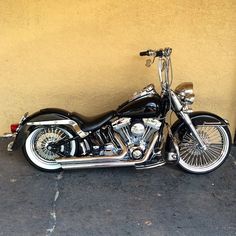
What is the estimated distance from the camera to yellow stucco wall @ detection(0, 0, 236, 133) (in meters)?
2.76

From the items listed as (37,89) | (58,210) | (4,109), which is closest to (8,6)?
(37,89)

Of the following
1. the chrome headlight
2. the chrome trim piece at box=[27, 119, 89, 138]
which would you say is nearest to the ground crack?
the chrome trim piece at box=[27, 119, 89, 138]

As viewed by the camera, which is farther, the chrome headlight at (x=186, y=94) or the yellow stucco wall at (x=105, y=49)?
the yellow stucco wall at (x=105, y=49)

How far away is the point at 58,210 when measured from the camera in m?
2.23

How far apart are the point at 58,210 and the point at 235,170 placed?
1.62m

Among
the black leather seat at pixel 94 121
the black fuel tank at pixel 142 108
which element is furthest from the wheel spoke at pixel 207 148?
the black leather seat at pixel 94 121

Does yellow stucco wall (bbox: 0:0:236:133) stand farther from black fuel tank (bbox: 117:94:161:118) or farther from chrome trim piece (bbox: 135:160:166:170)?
chrome trim piece (bbox: 135:160:166:170)

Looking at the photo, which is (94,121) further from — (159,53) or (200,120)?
(200,120)

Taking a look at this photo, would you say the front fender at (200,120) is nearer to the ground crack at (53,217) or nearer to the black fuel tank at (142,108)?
the black fuel tank at (142,108)

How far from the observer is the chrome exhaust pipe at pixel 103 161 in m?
2.52

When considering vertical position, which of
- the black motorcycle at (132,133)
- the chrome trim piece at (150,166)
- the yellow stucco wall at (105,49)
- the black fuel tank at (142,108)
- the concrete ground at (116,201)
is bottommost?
the concrete ground at (116,201)

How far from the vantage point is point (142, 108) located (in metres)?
2.46

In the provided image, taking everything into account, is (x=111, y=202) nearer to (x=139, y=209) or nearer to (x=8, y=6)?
(x=139, y=209)

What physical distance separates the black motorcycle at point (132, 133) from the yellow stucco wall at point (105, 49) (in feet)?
1.41
